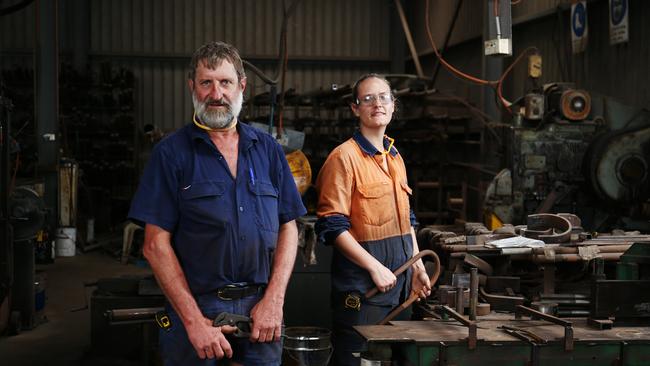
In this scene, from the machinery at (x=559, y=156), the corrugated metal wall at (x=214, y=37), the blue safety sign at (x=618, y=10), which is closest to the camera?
the machinery at (x=559, y=156)

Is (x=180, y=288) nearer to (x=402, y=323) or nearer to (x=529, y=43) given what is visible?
(x=402, y=323)

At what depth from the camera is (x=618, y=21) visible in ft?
20.3

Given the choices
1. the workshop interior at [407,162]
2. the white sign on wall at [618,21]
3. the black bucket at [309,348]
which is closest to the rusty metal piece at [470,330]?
the workshop interior at [407,162]

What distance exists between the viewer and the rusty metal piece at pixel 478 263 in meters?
3.16

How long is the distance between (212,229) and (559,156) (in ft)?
12.8

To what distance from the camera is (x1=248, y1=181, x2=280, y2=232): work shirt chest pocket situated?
86.8 inches

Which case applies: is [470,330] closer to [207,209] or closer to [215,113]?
[207,209]

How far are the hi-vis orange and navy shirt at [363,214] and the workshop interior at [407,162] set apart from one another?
152 mm

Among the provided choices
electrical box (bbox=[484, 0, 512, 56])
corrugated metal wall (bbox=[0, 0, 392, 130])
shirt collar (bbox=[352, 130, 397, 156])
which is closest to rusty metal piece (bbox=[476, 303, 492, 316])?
shirt collar (bbox=[352, 130, 397, 156])

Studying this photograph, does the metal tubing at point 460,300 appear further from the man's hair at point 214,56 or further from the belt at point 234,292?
the man's hair at point 214,56

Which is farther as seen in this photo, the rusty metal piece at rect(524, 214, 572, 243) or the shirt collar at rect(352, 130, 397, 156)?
the rusty metal piece at rect(524, 214, 572, 243)

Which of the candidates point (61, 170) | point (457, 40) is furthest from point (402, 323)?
point (457, 40)

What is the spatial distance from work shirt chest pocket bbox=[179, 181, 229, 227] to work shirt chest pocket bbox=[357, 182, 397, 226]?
80cm

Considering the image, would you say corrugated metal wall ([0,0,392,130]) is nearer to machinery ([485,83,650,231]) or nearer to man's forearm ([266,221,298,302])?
machinery ([485,83,650,231])
